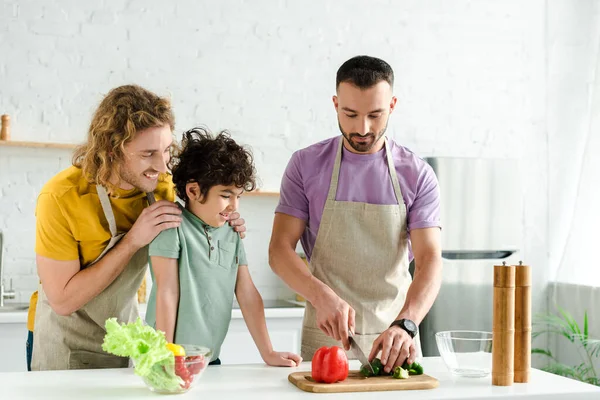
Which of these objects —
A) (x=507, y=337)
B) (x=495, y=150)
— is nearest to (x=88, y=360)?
(x=507, y=337)

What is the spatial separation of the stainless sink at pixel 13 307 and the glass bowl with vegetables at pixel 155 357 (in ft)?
8.13

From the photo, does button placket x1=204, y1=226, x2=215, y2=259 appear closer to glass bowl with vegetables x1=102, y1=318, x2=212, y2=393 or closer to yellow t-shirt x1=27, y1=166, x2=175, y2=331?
yellow t-shirt x1=27, y1=166, x2=175, y2=331

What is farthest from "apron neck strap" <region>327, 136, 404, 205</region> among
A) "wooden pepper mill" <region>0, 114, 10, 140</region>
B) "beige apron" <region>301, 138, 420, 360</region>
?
"wooden pepper mill" <region>0, 114, 10, 140</region>

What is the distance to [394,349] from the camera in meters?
1.97

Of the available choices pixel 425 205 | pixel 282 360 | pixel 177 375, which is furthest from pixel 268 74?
pixel 177 375

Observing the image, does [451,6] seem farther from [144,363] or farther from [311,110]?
[144,363]

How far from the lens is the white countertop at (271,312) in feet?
12.0

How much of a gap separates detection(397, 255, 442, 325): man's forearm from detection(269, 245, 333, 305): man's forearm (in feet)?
0.83

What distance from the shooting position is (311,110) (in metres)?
4.83

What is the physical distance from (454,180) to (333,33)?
123cm

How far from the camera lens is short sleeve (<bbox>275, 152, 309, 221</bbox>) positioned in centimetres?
261

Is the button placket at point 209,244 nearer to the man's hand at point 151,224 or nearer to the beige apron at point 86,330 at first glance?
the man's hand at point 151,224

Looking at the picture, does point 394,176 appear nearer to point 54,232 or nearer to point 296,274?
point 296,274

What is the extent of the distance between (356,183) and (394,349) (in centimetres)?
78
